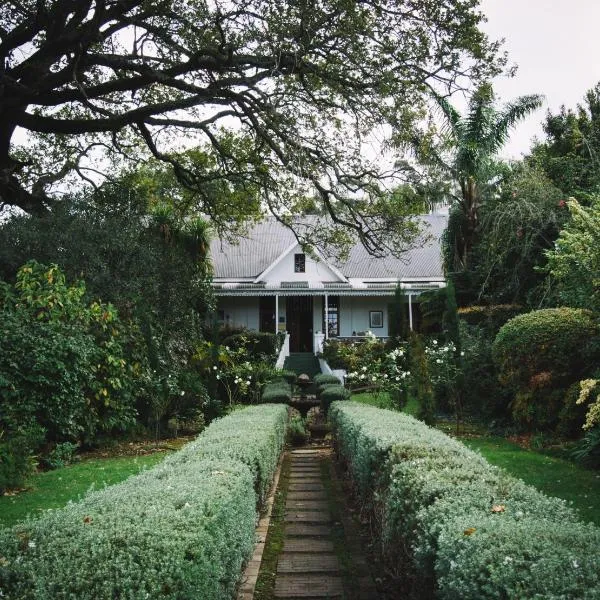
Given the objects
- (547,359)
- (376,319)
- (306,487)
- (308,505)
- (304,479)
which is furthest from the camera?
(376,319)

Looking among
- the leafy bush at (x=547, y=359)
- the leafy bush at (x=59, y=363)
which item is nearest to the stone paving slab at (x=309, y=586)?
the leafy bush at (x=59, y=363)

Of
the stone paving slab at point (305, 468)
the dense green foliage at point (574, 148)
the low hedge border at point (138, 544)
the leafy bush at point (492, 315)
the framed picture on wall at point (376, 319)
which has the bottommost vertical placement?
the stone paving slab at point (305, 468)

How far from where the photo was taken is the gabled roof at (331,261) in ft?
114

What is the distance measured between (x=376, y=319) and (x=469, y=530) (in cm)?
3114

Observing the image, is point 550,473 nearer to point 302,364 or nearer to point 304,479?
point 304,479

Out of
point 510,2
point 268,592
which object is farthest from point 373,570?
point 510,2

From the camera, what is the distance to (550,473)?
8703mm

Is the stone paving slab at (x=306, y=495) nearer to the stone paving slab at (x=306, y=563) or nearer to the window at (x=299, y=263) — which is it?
the stone paving slab at (x=306, y=563)

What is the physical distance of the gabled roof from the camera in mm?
34625

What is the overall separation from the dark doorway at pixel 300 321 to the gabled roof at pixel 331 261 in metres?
2.51

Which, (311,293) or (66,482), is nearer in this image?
(66,482)

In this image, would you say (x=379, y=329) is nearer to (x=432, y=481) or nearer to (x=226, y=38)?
(x=226, y=38)

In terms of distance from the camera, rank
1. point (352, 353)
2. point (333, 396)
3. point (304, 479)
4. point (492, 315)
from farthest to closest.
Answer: point (352, 353)
point (492, 315)
point (333, 396)
point (304, 479)

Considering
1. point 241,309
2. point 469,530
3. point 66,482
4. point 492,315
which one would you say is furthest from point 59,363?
point 241,309
